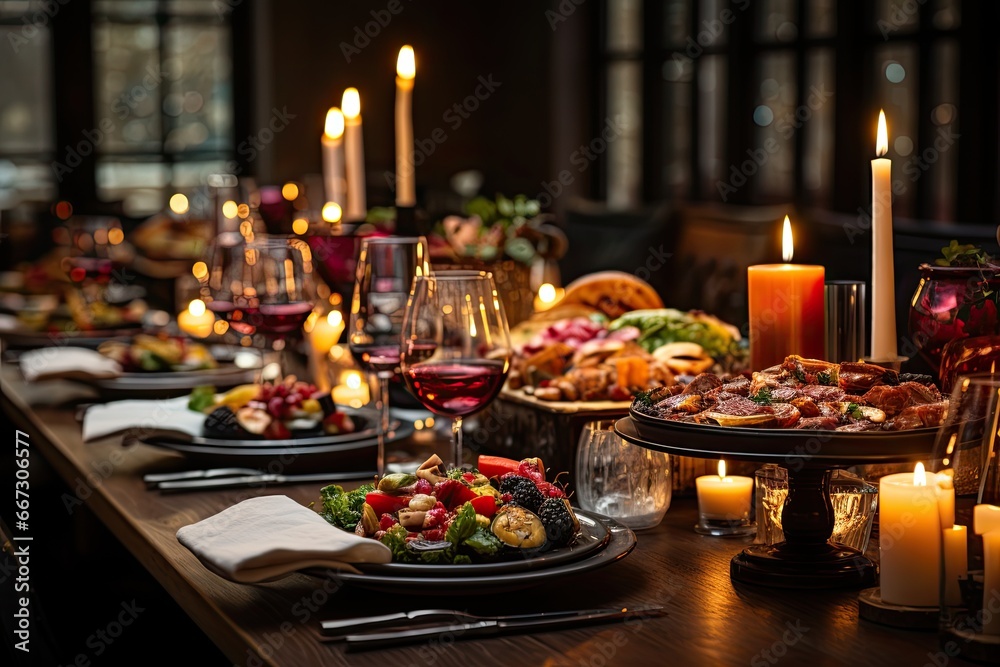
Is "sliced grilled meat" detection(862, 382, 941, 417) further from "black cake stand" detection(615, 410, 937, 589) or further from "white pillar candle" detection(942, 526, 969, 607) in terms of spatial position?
"white pillar candle" detection(942, 526, 969, 607)

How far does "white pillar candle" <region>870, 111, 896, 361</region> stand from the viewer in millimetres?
1248

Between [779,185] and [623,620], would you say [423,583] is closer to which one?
[623,620]

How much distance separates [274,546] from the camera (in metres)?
0.93

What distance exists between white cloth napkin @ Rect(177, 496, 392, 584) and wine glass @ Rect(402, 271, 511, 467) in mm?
229

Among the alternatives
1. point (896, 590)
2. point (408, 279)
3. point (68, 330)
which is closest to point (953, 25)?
point (68, 330)

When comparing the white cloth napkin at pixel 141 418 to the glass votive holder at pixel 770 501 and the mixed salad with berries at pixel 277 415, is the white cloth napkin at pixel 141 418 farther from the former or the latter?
the glass votive holder at pixel 770 501

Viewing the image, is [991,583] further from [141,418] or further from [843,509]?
[141,418]

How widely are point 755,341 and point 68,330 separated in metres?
1.82

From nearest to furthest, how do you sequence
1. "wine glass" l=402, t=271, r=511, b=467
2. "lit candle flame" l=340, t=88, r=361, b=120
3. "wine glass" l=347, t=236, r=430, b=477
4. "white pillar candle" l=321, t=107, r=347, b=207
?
"wine glass" l=402, t=271, r=511, b=467
"wine glass" l=347, t=236, r=430, b=477
"lit candle flame" l=340, t=88, r=361, b=120
"white pillar candle" l=321, t=107, r=347, b=207

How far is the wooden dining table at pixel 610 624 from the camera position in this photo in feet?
2.82

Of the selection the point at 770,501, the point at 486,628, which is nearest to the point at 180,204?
the point at 770,501

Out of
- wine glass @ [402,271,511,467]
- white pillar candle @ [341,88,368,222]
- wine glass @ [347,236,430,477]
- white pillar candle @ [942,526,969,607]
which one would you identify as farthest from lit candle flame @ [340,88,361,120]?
white pillar candle @ [942,526,969,607]

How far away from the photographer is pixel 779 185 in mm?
5355

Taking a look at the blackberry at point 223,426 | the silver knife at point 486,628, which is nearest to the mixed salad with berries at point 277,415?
the blackberry at point 223,426
